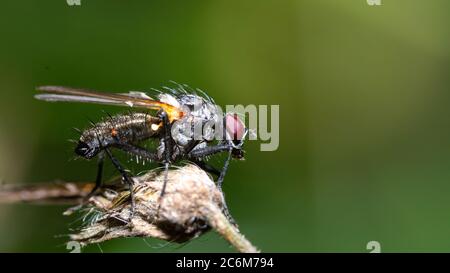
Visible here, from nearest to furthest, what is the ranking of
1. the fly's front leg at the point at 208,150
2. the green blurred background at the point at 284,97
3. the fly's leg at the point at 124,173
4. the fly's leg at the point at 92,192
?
1. the fly's leg at the point at 124,173
2. the fly's leg at the point at 92,192
3. the fly's front leg at the point at 208,150
4. the green blurred background at the point at 284,97

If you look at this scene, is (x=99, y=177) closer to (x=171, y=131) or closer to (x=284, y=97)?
(x=171, y=131)

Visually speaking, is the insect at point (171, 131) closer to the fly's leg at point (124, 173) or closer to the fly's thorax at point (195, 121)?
the fly's thorax at point (195, 121)

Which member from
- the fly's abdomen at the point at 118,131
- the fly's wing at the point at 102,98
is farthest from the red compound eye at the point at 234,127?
the fly's abdomen at the point at 118,131

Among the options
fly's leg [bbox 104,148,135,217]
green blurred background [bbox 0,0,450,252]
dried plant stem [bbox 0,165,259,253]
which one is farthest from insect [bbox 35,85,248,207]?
dried plant stem [bbox 0,165,259,253]

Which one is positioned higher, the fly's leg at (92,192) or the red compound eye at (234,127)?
the red compound eye at (234,127)

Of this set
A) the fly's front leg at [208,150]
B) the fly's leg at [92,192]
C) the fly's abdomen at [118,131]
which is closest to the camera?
the fly's leg at [92,192]

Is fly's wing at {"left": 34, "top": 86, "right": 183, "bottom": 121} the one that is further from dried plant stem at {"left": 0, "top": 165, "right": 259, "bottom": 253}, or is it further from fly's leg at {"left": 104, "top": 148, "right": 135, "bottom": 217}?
dried plant stem at {"left": 0, "top": 165, "right": 259, "bottom": 253}
